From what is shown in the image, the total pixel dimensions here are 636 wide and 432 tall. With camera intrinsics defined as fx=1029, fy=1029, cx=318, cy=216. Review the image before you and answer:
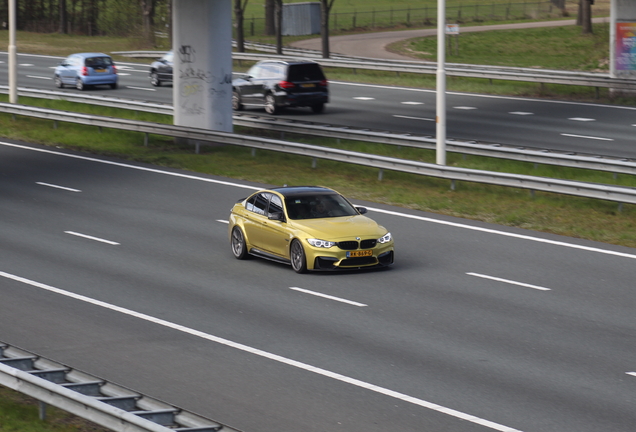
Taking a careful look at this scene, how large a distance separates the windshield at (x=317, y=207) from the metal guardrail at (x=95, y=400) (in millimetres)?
7652

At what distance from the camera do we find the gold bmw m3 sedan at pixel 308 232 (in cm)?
1631

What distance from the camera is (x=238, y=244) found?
58.7ft

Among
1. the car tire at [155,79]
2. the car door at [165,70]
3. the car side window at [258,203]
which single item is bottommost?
the car side window at [258,203]

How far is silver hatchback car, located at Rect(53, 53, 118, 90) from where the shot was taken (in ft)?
147

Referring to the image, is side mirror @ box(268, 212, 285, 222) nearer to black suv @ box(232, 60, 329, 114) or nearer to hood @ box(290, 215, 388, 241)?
hood @ box(290, 215, 388, 241)

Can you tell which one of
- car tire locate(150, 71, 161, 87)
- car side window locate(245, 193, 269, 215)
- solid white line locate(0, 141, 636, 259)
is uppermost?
car tire locate(150, 71, 161, 87)

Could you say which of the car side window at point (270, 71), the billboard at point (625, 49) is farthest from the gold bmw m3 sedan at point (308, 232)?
the billboard at point (625, 49)

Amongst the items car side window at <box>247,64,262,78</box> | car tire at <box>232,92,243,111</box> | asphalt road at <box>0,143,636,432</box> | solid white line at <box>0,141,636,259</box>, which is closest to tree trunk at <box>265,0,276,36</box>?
car tire at <box>232,92,243,111</box>

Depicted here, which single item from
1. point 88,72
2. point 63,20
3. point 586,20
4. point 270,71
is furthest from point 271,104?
point 63,20

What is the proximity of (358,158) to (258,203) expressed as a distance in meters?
7.88

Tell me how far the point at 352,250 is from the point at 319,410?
20.6ft

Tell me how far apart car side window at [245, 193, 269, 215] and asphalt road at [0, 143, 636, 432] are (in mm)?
894

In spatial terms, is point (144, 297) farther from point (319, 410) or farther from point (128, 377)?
point (319, 410)

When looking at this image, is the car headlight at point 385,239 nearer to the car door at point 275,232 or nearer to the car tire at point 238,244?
the car door at point 275,232
